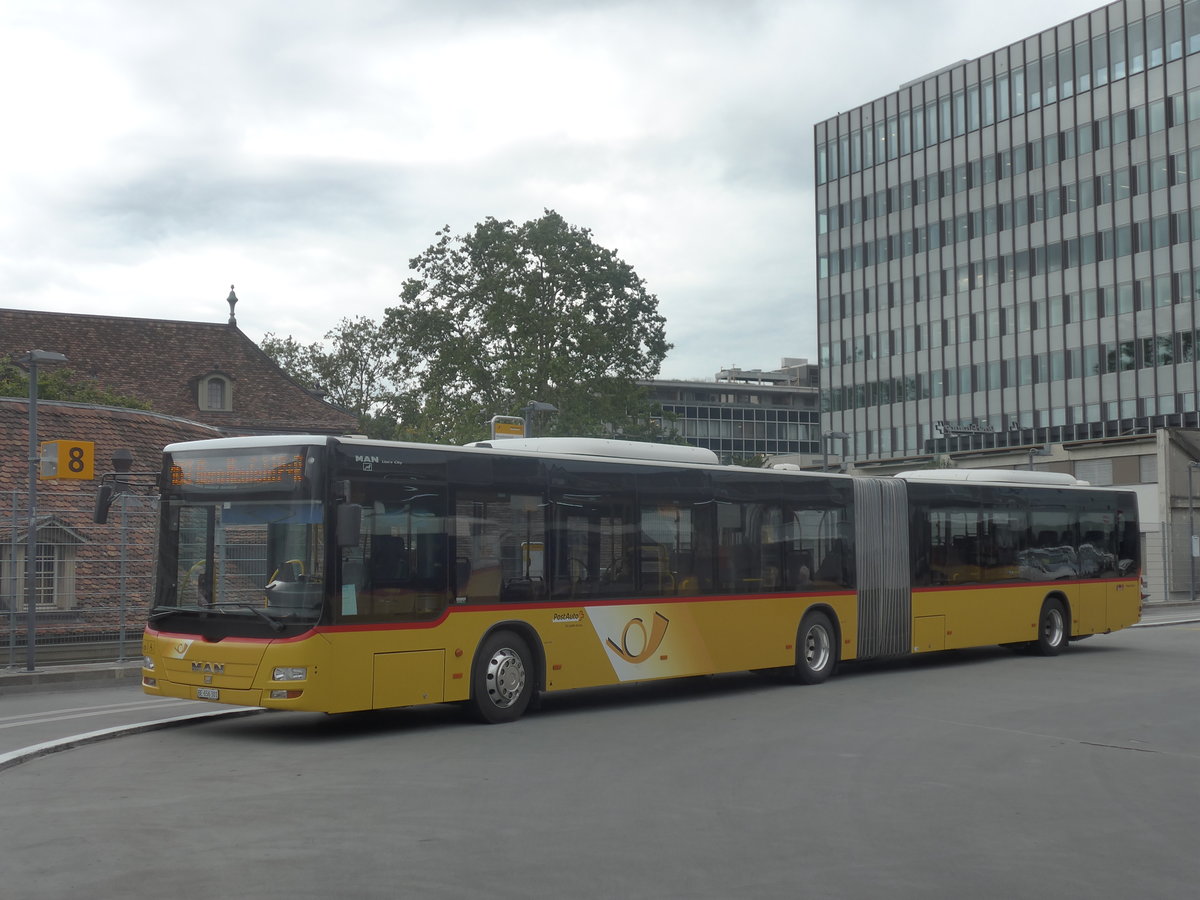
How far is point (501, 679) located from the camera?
1410 cm

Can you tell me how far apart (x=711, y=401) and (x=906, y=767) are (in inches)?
4848

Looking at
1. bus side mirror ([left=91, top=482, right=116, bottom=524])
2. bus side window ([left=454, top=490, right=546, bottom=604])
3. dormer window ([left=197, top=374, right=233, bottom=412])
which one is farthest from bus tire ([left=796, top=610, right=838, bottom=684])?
dormer window ([left=197, top=374, right=233, bottom=412])

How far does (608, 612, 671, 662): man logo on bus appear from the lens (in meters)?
15.5

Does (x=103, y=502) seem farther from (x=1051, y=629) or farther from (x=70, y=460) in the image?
(x=1051, y=629)

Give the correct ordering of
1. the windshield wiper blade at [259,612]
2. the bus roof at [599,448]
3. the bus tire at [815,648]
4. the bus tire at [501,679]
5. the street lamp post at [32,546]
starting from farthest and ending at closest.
A: the street lamp post at [32,546]
the bus tire at [815,648]
the bus roof at [599,448]
the bus tire at [501,679]
the windshield wiper blade at [259,612]

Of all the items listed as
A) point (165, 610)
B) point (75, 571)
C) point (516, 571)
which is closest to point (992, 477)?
point (516, 571)

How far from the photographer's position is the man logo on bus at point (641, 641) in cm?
1552

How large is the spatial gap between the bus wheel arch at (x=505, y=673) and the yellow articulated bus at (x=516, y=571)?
0.02m

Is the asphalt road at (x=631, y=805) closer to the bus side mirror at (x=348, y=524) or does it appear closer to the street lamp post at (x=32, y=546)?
the bus side mirror at (x=348, y=524)

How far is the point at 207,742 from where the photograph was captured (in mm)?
12508

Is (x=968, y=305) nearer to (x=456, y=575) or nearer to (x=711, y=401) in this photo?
(x=711, y=401)

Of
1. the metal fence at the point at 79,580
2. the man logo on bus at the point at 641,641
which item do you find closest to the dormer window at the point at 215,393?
the metal fence at the point at 79,580

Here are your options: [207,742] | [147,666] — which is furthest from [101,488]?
[207,742]

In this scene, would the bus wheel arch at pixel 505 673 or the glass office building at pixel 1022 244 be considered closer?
the bus wheel arch at pixel 505 673
